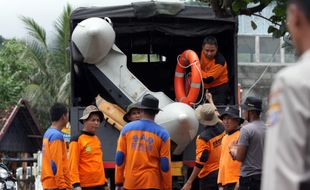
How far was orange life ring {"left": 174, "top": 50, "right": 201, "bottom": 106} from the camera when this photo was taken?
11141 millimetres

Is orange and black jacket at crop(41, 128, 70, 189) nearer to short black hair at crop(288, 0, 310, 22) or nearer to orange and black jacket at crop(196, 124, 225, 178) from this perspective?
orange and black jacket at crop(196, 124, 225, 178)

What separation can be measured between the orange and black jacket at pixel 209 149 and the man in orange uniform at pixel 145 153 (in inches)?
48.4

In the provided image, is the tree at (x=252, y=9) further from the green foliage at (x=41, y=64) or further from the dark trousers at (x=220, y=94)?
the green foliage at (x=41, y=64)

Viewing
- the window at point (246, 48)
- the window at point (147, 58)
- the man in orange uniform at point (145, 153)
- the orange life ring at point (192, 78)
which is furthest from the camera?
the window at point (246, 48)

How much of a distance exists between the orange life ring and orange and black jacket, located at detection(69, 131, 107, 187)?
80.2 inches

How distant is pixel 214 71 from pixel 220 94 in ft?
1.12

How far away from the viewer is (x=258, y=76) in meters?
29.1

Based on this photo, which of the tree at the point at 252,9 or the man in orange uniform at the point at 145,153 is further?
the man in orange uniform at the point at 145,153

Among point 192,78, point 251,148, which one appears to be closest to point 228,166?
point 251,148

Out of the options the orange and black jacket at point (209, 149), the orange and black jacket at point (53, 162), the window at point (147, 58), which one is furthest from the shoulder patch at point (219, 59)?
the orange and black jacket at point (53, 162)

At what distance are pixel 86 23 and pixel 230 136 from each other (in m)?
2.86

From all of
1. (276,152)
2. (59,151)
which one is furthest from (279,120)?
(59,151)

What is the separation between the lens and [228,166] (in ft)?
30.0

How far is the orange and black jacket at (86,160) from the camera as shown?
9.31 m
